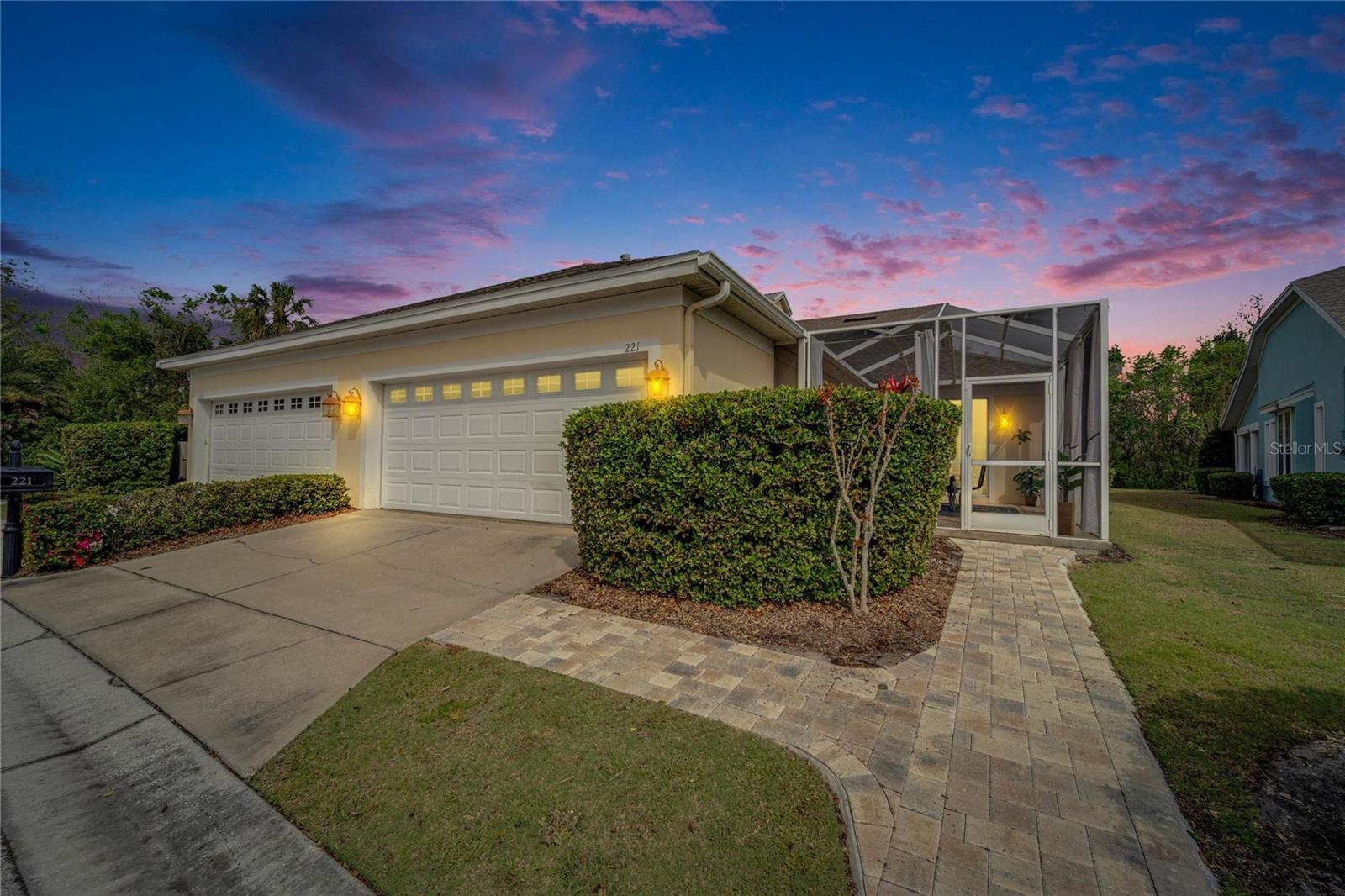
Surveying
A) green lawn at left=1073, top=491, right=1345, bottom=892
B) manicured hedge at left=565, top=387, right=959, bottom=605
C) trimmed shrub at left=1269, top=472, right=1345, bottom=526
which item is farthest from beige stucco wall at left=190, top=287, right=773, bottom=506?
trimmed shrub at left=1269, top=472, right=1345, bottom=526

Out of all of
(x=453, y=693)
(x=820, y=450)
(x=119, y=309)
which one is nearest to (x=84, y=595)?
(x=453, y=693)

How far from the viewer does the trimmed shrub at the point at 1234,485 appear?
1434 cm

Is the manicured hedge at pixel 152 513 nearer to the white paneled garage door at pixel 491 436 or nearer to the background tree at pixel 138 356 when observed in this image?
the white paneled garage door at pixel 491 436

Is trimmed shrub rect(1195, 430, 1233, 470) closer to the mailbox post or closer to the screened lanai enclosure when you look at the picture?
the screened lanai enclosure

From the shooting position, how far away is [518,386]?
777 cm

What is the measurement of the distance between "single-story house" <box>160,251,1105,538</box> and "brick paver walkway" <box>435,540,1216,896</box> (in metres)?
3.59

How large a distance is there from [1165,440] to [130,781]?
30.2 meters

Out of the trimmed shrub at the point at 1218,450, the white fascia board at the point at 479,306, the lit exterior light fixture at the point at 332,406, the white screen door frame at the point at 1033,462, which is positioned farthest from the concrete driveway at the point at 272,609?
the trimmed shrub at the point at 1218,450

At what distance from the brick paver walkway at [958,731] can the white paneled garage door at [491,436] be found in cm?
334

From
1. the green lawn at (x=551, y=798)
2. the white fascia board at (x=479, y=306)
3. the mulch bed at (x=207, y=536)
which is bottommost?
the green lawn at (x=551, y=798)

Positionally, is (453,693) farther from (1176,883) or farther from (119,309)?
(119,309)

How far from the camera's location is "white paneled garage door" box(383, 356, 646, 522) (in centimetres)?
729

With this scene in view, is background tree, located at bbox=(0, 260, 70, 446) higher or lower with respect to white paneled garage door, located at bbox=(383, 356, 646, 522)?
higher

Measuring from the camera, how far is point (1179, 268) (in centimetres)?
1015
